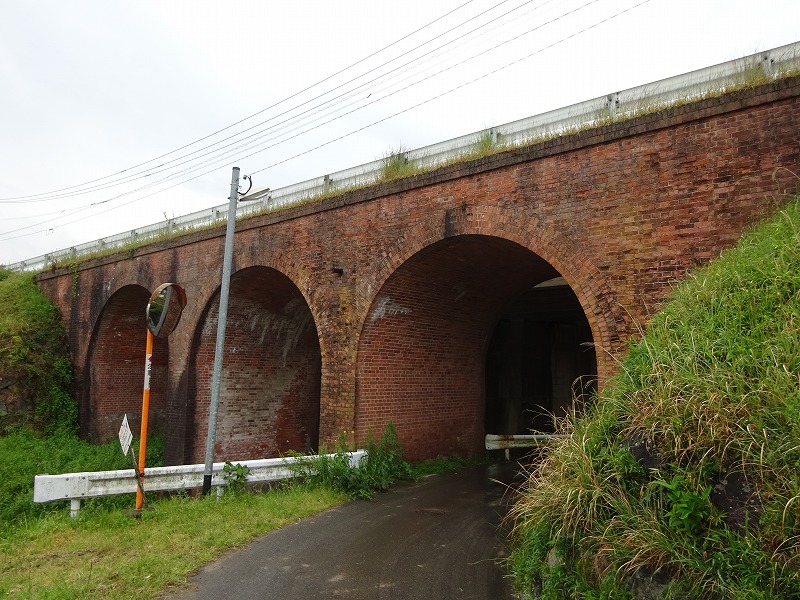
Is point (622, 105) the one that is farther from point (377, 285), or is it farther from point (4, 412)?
point (4, 412)

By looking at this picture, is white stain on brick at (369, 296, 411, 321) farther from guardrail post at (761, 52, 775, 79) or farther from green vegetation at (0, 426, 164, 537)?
guardrail post at (761, 52, 775, 79)

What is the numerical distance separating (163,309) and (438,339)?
5086 mm

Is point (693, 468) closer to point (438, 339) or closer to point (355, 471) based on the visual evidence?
point (355, 471)

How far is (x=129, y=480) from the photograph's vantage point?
6684 mm

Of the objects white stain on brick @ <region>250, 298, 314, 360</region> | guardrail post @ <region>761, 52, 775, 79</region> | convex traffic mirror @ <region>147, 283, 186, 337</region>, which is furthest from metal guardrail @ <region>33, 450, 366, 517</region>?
guardrail post @ <region>761, 52, 775, 79</region>

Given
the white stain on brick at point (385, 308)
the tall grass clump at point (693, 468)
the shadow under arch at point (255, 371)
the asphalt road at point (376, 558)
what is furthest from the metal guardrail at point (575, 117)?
the asphalt road at point (376, 558)

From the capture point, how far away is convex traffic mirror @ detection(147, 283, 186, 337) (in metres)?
6.03

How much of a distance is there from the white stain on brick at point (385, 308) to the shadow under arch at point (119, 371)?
8789 mm

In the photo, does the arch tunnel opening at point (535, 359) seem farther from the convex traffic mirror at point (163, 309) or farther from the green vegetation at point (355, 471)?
the convex traffic mirror at point (163, 309)

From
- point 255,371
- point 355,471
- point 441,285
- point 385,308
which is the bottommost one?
point 355,471

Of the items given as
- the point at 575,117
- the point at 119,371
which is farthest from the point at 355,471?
the point at 119,371

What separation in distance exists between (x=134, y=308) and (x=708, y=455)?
1550cm

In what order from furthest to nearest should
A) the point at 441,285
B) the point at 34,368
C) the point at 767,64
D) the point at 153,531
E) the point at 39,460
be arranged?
the point at 34,368 → the point at 39,460 → the point at 441,285 → the point at 767,64 → the point at 153,531

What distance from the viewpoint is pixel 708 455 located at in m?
3.39
